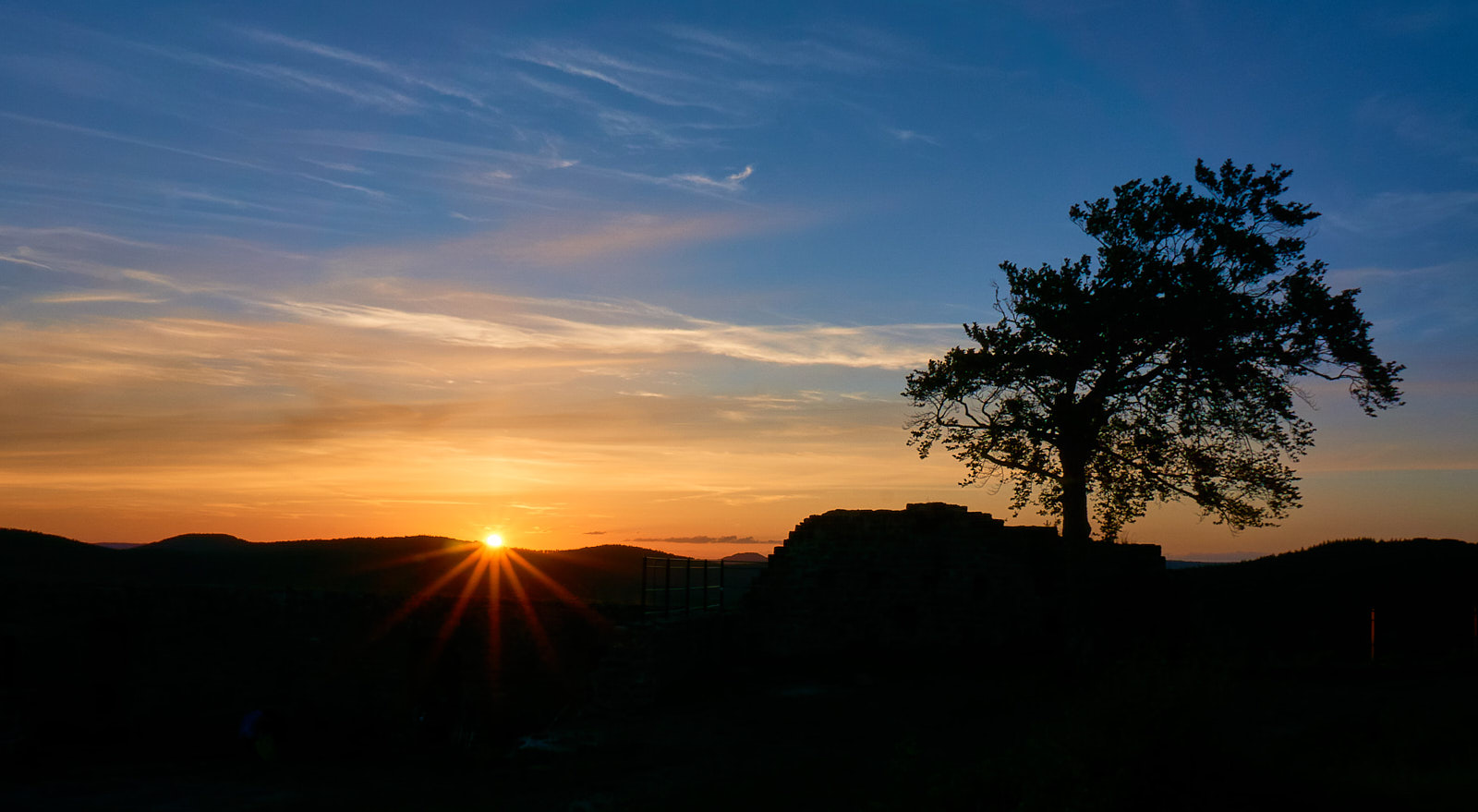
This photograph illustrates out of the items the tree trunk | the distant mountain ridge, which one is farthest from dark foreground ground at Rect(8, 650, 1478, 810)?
the distant mountain ridge

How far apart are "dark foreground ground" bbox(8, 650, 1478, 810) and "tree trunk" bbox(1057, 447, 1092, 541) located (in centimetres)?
313

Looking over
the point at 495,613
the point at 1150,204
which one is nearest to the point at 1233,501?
the point at 1150,204

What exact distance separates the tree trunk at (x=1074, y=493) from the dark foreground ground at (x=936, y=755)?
10.3ft

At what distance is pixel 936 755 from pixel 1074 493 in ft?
30.1

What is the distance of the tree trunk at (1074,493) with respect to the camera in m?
21.9

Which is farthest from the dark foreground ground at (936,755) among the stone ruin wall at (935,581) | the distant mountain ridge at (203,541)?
the distant mountain ridge at (203,541)

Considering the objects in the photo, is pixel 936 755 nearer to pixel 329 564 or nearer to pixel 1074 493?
pixel 1074 493

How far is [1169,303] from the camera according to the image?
21.1m

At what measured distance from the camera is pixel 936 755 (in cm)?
1472

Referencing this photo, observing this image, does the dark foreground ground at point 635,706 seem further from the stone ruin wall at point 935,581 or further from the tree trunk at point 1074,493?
the tree trunk at point 1074,493

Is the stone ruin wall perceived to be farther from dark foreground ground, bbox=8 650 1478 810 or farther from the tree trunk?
dark foreground ground, bbox=8 650 1478 810

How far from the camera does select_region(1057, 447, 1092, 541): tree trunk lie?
21906mm

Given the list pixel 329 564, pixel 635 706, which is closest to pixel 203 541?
pixel 329 564

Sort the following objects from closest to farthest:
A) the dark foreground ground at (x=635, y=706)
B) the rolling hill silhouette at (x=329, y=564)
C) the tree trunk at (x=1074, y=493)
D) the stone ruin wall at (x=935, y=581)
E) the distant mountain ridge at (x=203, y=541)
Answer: the dark foreground ground at (x=635, y=706) < the tree trunk at (x=1074, y=493) < the stone ruin wall at (x=935, y=581) < the rolling hill silhouette at (x=329, y=564) < the distant mountain ridge at (x=203, y=541)
